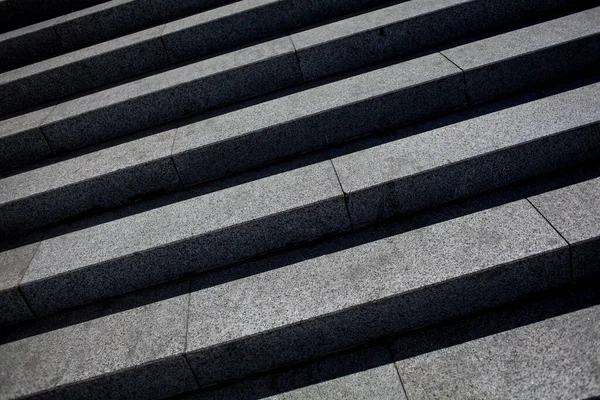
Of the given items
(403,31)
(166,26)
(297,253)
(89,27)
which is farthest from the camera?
(89,27)

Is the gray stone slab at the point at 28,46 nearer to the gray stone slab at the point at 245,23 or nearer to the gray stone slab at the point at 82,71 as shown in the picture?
the gray stone slab at the point at 82,71

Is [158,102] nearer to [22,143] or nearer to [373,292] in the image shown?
[22,143]

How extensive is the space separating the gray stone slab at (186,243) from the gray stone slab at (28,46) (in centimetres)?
259

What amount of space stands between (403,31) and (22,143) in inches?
144

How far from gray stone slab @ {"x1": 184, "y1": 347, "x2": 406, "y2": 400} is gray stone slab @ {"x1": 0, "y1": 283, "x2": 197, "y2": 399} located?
1.17 feet

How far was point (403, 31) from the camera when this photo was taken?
416 cm

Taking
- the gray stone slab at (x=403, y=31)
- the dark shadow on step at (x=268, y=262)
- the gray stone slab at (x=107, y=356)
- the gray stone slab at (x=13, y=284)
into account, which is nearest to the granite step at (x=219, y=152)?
the gray stone slab at (x=13, y=284)

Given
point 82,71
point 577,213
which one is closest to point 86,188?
point 82,71

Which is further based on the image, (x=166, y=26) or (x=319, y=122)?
(x=166, y=26)

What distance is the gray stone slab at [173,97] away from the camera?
13.7 ft

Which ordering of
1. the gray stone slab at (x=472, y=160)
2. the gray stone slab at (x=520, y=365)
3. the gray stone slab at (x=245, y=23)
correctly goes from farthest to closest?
the gray stone slab at (x=245, y=23) → the gray stone slab at (x=472, y=160) → the gray stone slab at (x=520, y=365)

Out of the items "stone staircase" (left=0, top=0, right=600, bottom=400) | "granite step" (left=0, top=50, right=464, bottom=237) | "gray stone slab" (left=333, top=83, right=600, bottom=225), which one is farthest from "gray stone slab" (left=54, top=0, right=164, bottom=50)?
"gray stone slab" (left=333, top=83, right=600, bottom=225)

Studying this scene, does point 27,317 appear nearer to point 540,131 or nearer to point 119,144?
point 119,144

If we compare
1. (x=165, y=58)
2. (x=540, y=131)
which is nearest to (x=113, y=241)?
(x=165, y=58)
